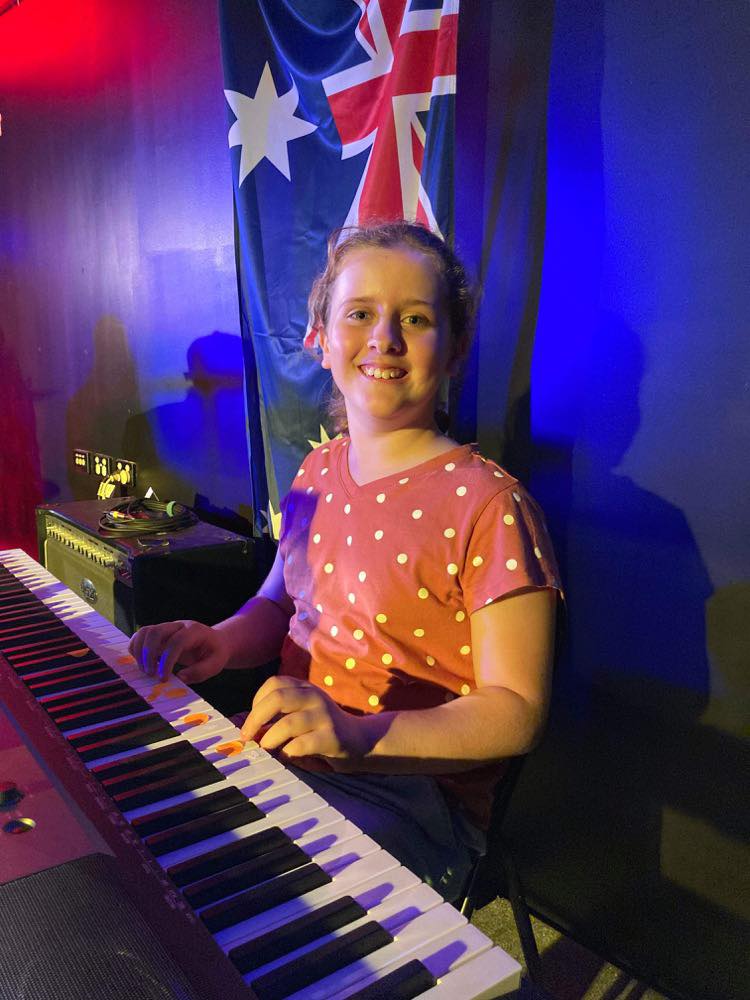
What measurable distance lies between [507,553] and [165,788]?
0.60 meters

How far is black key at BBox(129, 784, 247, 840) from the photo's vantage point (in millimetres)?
780

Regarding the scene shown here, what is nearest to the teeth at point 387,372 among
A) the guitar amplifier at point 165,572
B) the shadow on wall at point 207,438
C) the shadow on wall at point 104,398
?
the guitar amplifier at point 165,572

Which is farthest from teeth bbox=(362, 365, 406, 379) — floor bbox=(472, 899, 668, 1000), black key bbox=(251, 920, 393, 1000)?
floor bbox=(472, 899, 668, 1000)

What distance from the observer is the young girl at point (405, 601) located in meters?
1.06

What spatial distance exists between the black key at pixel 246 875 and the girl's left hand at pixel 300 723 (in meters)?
0.13

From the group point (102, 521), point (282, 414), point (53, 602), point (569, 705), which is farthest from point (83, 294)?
point (569, 705)

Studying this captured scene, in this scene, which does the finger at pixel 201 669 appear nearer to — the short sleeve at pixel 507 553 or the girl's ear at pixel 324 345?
the short sleeve at pixel 507 553

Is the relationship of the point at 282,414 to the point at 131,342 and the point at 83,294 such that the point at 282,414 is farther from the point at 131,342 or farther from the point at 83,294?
the point at 83,294

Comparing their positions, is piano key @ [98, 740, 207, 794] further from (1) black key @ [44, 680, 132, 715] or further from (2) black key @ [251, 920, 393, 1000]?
(2) black key @ [251, 920, 393, 1000]

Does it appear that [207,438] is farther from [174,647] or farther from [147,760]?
[147,760]

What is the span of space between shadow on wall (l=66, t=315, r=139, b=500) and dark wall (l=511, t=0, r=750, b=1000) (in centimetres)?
256

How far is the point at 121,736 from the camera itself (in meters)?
0.98

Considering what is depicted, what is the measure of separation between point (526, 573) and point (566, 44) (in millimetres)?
1315

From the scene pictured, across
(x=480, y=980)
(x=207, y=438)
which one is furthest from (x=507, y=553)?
(x=207, y=438)
